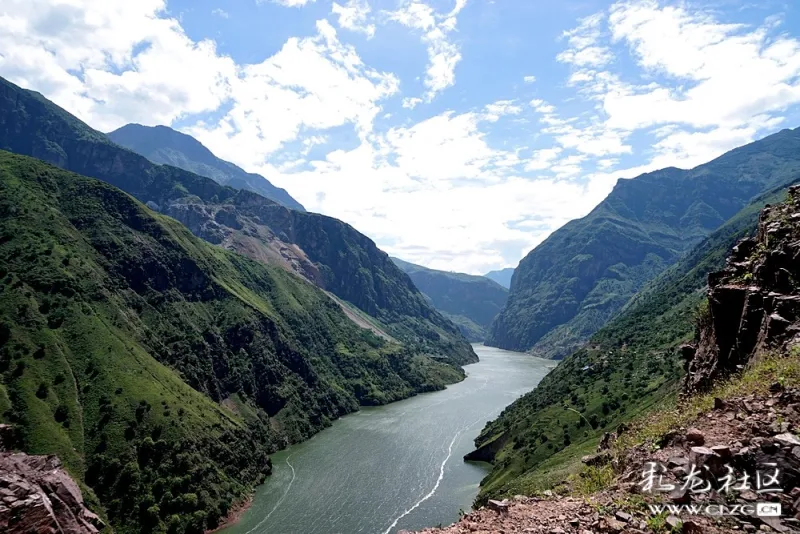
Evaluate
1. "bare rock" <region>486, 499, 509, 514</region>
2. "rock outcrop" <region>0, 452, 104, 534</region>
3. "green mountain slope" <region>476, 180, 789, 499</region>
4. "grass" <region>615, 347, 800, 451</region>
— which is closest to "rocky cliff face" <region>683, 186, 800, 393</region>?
"grass" <region>615, 347, 800, 451</region>

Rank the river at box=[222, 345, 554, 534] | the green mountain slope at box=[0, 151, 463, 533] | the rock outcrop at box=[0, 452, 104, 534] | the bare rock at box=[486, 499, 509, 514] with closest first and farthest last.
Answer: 1. the bare rock at box=[486, 499, 509, 514]
2. the rock outcrop at box=[0, 452, 104, 534]
3. the river at box=[222, 345, 554, 534]
4. the green mountain slope at box=[0, 151, 463, 533]

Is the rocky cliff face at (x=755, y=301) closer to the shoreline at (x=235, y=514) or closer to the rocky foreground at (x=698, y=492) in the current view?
the rocky foreground at (x=698, y=492)

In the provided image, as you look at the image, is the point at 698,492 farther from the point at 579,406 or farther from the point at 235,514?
the point at 579,406

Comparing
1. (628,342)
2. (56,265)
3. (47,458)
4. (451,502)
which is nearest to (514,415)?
(451,502)

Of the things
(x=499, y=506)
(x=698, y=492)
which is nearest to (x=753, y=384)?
(x=698, y=492)

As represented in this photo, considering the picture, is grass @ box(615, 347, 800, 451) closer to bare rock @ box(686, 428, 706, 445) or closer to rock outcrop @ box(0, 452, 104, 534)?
bare rock @ box(686, 428, 706, 445)

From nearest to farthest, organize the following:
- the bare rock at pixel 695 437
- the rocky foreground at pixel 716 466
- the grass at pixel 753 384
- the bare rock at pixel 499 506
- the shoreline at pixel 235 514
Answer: the rocky foreground at pixel 716 466
the bare rock at pixel 695 437
the bare rock at pixel 499 506
the grass at pixel 753 384
the shoreline at pixel 235 514

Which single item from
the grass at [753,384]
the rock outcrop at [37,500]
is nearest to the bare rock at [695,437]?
the grass at [753,384]
